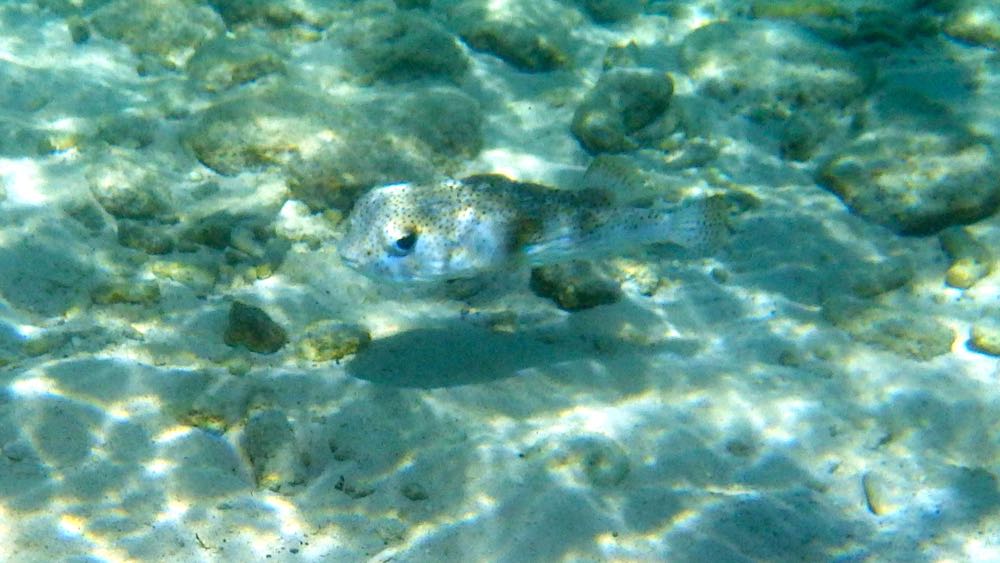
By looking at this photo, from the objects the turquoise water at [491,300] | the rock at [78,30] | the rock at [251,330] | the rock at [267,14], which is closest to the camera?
the turquoise water at [491,300]

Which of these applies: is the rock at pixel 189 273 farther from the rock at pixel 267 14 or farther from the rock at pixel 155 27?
the rock at pixel 267 14

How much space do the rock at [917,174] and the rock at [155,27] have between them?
21.4ft

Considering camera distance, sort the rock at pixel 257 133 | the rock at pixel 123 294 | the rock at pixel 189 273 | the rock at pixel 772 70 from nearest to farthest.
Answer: the rock at pixel 123 294
the rock at pixel 189 273
the rock at pixel 257 133
the rock at pixel 772 70

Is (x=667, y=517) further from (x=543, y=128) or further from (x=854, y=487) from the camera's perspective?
(x=543, y=128)

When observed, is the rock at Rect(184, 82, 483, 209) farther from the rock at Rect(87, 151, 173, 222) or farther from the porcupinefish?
the porcupinefish

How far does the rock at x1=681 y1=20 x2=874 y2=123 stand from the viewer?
22.9 ft

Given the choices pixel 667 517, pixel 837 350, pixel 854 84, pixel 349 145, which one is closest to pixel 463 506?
pixel 667 517

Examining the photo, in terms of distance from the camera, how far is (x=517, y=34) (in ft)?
24.2

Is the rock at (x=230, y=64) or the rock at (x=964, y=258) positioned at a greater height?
the rock at (x=230, y=64)

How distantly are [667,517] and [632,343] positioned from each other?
4.92 feet

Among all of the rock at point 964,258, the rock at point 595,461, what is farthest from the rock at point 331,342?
the rock at point 964,258

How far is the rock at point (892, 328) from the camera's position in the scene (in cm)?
483

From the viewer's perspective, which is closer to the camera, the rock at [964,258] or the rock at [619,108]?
the rock at [964,258]

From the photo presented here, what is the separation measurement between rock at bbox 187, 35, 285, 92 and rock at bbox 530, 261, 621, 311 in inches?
146
